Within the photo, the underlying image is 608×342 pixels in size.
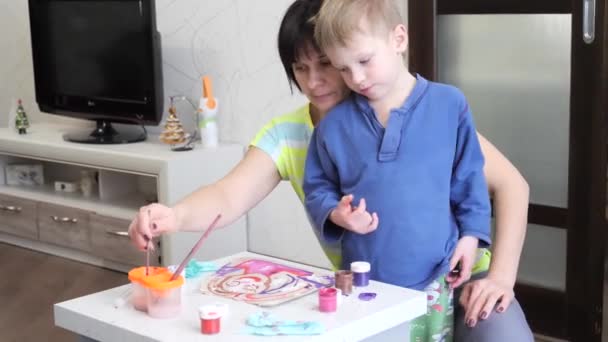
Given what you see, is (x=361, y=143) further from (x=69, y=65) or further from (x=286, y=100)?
(x=69, y=65)

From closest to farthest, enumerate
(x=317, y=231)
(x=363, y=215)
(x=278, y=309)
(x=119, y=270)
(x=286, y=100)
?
(x=278, y=309)
(x=363, y=215)
(x=317, y=231)
(x=286, y=100)
(x=119, y=270)

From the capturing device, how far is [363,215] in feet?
4.73

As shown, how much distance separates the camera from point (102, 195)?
4.04 m

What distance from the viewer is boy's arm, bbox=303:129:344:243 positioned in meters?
1.52

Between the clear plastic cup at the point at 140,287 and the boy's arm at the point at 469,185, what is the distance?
1.73 ft

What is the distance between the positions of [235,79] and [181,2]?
459mm

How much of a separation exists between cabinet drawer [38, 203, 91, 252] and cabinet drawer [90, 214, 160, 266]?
59 millimetres

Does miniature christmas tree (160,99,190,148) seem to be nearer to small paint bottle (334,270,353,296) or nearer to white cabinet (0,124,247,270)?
white cabinet (0,124,247,270)

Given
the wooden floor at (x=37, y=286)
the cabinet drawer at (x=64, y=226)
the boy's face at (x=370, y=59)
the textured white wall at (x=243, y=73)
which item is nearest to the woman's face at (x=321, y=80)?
the boy's face at (x=370, y=59)

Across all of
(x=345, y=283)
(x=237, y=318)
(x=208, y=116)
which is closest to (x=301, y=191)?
(x=345, y=283)

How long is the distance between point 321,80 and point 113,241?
242 centimetres

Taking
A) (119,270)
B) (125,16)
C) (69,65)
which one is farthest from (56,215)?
(125,16)

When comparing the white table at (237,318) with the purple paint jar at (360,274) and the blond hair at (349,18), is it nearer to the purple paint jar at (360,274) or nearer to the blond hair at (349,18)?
the purple paint jar at (360,274)

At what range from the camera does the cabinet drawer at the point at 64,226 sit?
13.1ft
